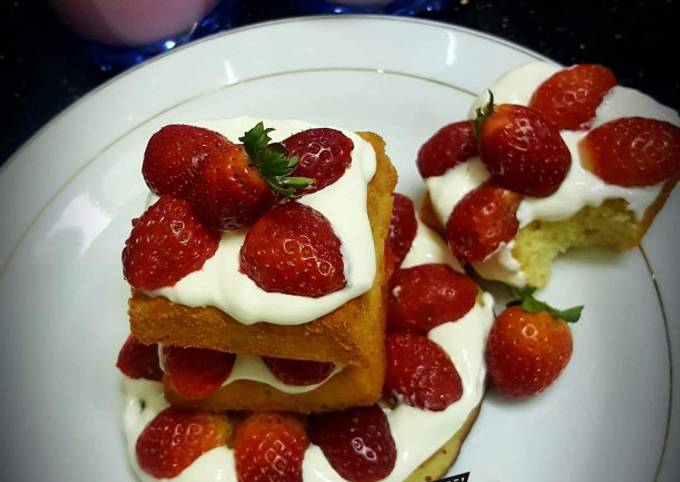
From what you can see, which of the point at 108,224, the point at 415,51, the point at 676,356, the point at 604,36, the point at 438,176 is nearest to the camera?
the point at 676,356

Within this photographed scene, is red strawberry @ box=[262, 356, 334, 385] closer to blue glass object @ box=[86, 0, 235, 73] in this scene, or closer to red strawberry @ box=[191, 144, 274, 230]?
red strawberry @ box=[191, 144, 274, 230]

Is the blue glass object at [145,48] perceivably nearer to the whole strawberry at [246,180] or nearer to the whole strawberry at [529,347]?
the whole strawberry at [246,180]

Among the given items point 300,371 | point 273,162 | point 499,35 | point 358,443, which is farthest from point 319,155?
point 499,35

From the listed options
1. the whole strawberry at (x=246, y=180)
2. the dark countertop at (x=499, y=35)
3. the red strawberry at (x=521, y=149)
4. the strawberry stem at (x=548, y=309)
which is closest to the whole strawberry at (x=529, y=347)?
the strawberry stem at (x=548, y=309)

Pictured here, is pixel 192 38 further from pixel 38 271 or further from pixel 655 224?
pixel 655 224

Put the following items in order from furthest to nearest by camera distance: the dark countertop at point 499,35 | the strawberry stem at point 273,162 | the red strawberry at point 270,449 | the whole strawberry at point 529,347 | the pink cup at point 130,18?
1. the dark countertop at point 499,35
2. the pink cup at point 130,18
3. the whole strawberry at point 529,347
4. the red strawberry at point 270,449
5. the strawberry stem at point 273,162

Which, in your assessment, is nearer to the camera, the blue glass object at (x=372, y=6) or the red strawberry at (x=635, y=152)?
the red strawberry at (x=635, y=152)

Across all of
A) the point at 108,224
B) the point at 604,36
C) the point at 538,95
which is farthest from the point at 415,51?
the point at 108,224
